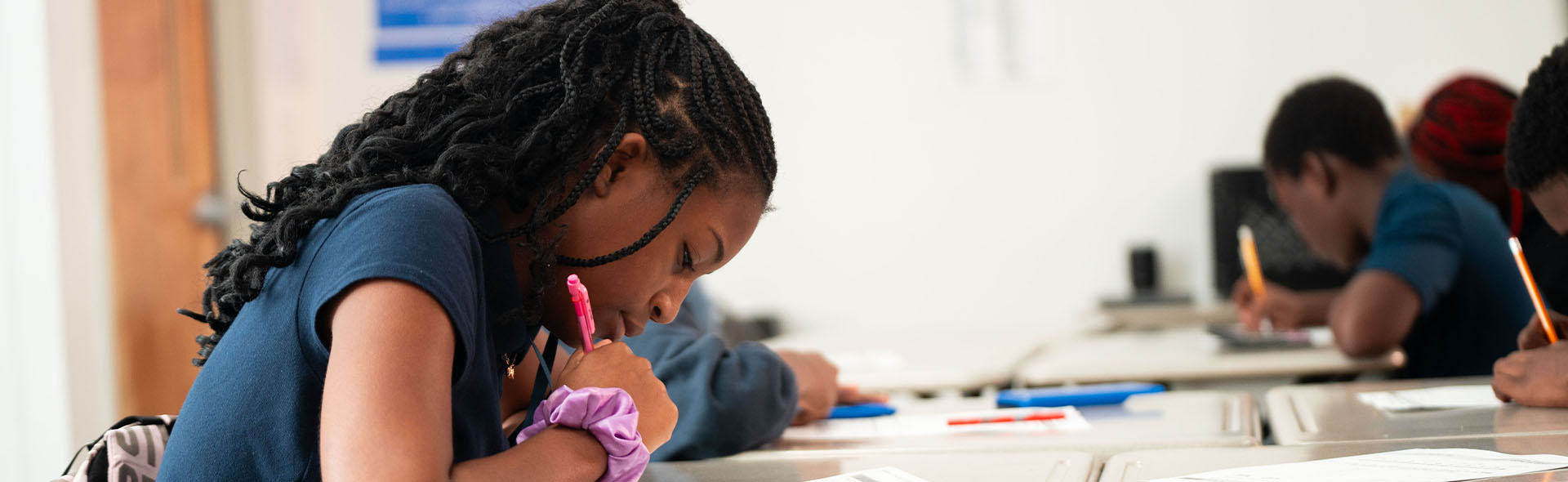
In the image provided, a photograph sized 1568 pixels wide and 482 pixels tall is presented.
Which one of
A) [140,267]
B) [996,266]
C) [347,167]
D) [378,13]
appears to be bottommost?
[996,266]

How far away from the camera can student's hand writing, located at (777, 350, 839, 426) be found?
143cm

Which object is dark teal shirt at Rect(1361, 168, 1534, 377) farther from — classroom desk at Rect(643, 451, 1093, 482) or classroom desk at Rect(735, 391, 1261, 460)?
classroom desk at Rect(643, 451, 1093, 482)

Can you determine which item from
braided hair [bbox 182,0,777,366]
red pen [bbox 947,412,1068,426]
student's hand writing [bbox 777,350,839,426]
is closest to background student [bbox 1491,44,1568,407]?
red pen [bbox 947,412,1068,426]

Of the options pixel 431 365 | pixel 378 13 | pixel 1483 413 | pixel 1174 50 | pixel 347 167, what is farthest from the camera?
pixel 378 13

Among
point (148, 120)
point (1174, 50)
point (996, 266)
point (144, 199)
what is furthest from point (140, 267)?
point (1174, 50)

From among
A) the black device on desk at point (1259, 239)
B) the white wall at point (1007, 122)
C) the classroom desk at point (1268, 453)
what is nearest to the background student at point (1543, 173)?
the classroom desk at point (1268, 453)

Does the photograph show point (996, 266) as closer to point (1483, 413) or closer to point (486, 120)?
point (1483, 413)

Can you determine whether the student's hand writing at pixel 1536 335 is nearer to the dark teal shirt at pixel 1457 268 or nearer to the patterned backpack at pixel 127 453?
the dark teal shirt at pixel 1457 268

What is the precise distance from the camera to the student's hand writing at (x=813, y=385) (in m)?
1.43

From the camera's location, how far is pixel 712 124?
928 mm

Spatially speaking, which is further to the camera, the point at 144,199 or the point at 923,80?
the point at 923,80

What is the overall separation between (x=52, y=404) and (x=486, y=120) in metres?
2.02

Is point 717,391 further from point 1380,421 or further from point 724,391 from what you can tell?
point 1380,421

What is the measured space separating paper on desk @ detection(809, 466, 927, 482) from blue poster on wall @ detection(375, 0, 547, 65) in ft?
10.9
